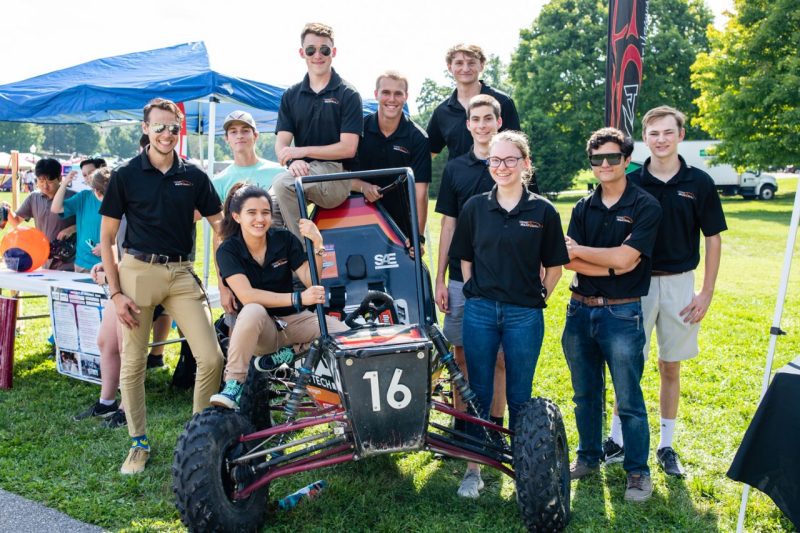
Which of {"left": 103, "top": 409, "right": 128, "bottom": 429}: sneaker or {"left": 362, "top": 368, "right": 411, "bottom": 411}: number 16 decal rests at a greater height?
{"left": 362, "top": 368, "right": 411, "bottom": 411}: number 16 decal

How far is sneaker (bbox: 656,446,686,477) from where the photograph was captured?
4172 mm

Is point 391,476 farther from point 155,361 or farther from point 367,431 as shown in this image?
point 155,361

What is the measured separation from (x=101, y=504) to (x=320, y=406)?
48.3 inches

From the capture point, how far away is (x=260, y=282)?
4090 millimetres

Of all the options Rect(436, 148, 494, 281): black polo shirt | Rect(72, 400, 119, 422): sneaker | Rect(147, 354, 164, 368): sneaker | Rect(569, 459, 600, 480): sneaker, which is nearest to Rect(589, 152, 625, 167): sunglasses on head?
Rect(436, 148, 494, 281): black polo shirt

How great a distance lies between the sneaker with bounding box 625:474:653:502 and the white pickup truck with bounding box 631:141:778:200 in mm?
32626

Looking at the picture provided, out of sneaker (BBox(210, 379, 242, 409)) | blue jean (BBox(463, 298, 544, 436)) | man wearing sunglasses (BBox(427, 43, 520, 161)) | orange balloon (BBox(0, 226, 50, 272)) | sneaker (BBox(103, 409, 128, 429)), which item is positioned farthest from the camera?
orange balloon (BBox(0, 226, 50, 272))

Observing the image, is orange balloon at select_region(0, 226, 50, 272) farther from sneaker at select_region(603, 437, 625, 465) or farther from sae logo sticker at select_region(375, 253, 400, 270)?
sneaker at select_region(603, 437, 625, 465)

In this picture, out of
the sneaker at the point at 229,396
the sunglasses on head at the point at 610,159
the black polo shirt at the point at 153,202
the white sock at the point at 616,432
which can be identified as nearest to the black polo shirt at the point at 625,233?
the sunglasses on head at the point at 610,159

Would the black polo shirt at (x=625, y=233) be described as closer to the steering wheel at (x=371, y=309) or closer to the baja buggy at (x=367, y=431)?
the baja buggy at (x=367, y=431)

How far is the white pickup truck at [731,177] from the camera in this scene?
116ft

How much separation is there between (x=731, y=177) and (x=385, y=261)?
36651 millimetres

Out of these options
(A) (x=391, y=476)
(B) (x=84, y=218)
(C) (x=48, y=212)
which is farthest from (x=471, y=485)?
(C) (x=48, y=212)

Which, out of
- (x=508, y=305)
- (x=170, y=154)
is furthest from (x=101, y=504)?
(x=508, y=305)
